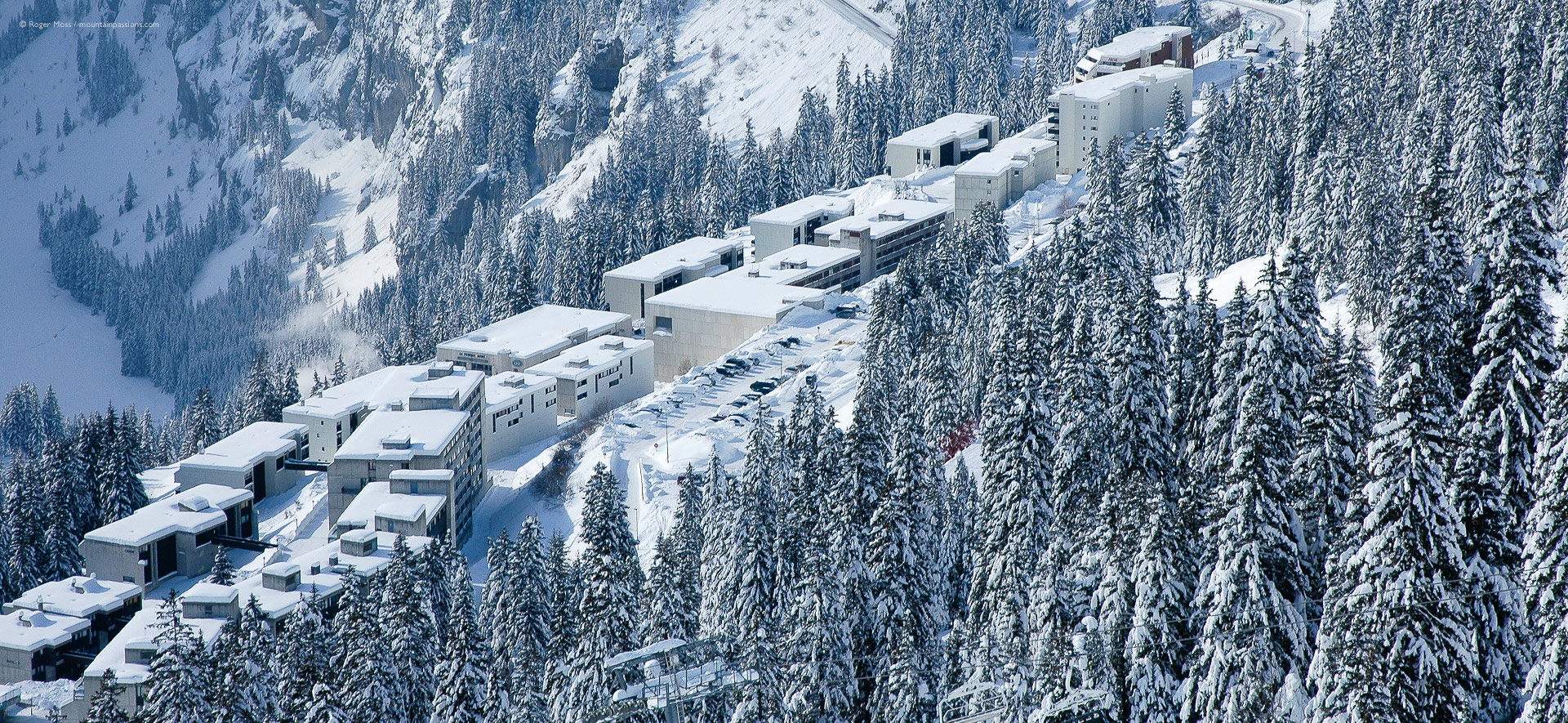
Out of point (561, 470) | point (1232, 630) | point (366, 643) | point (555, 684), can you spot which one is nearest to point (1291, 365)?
point (1232, 630)

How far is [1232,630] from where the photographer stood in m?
39.2

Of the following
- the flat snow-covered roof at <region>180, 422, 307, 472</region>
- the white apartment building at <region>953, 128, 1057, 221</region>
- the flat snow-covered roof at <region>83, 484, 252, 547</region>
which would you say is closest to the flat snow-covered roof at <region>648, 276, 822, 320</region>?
the white apartment building at <region>953, 128, 1057, 221</region>

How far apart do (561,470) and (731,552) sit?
40.6m

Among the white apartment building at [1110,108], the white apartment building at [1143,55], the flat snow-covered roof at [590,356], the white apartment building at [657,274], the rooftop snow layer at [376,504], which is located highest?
the white apartment building at [1143,55]

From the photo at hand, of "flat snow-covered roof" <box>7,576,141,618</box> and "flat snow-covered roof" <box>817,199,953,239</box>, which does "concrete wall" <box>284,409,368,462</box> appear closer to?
"flat snow-covered roof" <box>7,576,141,618</box>

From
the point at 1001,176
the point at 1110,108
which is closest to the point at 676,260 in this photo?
the point at 1001,176

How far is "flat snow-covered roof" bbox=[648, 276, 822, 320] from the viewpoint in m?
121

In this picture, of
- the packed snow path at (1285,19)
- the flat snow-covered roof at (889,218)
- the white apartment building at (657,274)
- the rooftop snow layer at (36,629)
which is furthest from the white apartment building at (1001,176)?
the rooftop snow layer at (36,629)

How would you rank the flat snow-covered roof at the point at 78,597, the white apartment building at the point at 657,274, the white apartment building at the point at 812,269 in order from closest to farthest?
the flat snow-covered roof at the point at 78,597
the white apartment building at the point at 812,269
the white apartment building at the point at 657,274

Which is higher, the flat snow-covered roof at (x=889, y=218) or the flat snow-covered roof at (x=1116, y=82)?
the flat snow-covered roof at (x=1116, y=82)

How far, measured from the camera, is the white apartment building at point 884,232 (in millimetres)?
134500

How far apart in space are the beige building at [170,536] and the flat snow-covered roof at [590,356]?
23592mm

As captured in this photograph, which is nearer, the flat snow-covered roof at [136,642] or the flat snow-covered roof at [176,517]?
the flat snow-covered roof at [136,642]

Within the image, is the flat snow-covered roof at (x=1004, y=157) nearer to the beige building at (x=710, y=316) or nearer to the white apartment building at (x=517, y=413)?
the beige building at (x=710, y=316)
